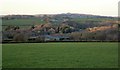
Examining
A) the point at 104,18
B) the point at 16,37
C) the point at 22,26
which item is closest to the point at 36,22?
the point at 22,26

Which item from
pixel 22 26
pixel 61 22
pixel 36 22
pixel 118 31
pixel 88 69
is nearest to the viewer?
pixel 88 69

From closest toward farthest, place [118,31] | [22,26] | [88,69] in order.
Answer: [88,69], [118,31], [22,26]

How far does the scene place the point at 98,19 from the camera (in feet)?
552

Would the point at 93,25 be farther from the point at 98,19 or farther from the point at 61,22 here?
the point at 61,22

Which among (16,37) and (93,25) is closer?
(16,37)

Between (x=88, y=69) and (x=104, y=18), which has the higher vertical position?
(x=104, y=18)

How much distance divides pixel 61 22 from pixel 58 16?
4.02 meters

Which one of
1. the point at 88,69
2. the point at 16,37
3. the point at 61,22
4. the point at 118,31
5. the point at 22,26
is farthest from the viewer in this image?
the point at 61,22

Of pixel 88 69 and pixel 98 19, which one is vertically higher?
pixel 98 19

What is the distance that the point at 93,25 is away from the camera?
16375cm

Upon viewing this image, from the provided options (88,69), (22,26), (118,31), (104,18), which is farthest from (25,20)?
(88,69)

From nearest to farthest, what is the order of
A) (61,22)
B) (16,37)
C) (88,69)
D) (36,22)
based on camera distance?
(88,69) → (16,37) → (36,22) → (61,22)

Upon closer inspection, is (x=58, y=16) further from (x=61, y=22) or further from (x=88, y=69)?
(x=88, y=69)

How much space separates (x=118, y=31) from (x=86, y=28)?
3409 cm
